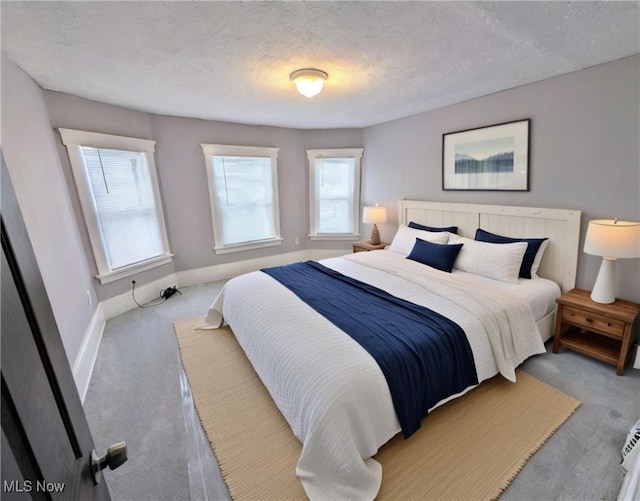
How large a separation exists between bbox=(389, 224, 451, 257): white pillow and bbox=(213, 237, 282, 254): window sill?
206cm

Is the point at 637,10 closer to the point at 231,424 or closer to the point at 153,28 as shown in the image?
the point at 153,28

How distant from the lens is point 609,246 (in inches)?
81.4

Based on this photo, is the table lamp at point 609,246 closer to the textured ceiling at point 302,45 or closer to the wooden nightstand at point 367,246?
the textured ceiling at point 302,45

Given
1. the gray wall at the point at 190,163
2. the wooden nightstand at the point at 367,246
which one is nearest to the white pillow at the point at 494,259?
the wooden nightstand at the point at 367,246

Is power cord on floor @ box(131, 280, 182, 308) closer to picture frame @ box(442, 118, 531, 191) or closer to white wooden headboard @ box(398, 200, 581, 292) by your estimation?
white wooden headboard @ box(398, 200, 581, 292)

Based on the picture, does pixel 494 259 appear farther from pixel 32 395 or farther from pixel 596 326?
pixel 32 395

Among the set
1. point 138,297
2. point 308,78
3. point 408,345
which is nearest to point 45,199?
point 138,297

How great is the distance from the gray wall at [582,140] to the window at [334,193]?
67.0 inches

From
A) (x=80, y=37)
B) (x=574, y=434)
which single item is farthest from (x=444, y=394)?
(x=80, y=37)

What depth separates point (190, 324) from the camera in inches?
121

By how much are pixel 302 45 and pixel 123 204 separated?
2.78 m

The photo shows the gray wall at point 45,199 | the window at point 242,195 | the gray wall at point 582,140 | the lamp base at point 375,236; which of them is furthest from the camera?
the lamp base at point 375,236

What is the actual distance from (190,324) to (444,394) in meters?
2.49

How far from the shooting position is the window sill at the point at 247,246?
450cm
